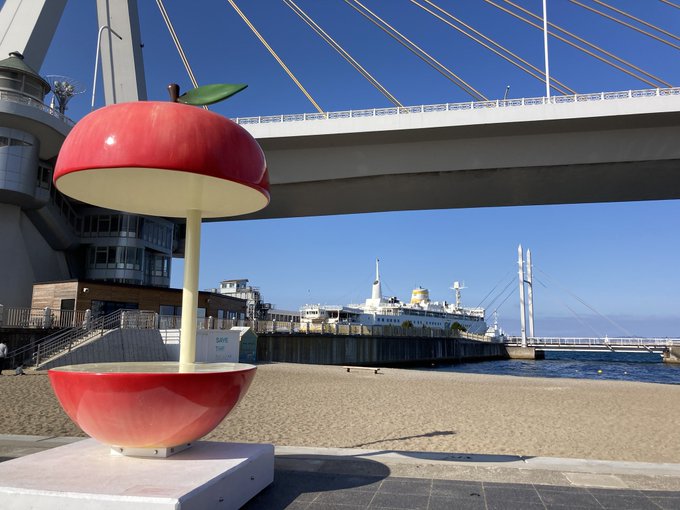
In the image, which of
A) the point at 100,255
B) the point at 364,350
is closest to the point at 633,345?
the point at 364,350

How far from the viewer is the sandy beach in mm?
9688

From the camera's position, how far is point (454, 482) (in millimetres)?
6027

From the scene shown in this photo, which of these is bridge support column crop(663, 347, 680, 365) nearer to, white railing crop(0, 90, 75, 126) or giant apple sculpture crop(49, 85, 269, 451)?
white railing crop(0, 90, 75, 126)

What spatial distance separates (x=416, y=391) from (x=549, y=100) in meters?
16.6

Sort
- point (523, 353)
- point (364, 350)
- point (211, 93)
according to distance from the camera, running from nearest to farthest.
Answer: point (211, 93), point (364, 350), point (523, 353)

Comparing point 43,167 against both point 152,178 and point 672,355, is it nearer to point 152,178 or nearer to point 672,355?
point 152,178

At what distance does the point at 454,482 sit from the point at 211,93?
551 centimetres

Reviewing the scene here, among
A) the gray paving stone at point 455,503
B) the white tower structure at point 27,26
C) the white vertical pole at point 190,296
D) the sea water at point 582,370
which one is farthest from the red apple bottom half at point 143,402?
the sea water at point 582,370

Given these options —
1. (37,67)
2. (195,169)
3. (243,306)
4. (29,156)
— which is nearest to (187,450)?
→ (195,169)

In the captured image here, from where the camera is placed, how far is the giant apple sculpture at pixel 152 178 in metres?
5.17

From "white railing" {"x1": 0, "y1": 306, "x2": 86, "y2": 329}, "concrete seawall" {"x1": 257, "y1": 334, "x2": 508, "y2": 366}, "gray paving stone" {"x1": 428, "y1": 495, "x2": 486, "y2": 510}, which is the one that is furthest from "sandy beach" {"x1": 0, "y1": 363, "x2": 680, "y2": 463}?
"concrete seawall" {"x1": 257, "y1": 334, "x2": 508, "y2": 366}

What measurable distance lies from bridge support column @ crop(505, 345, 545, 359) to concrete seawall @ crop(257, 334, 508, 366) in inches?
247

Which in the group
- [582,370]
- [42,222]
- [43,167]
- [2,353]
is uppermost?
[43,167]

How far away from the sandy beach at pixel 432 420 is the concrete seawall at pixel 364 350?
23.7m
